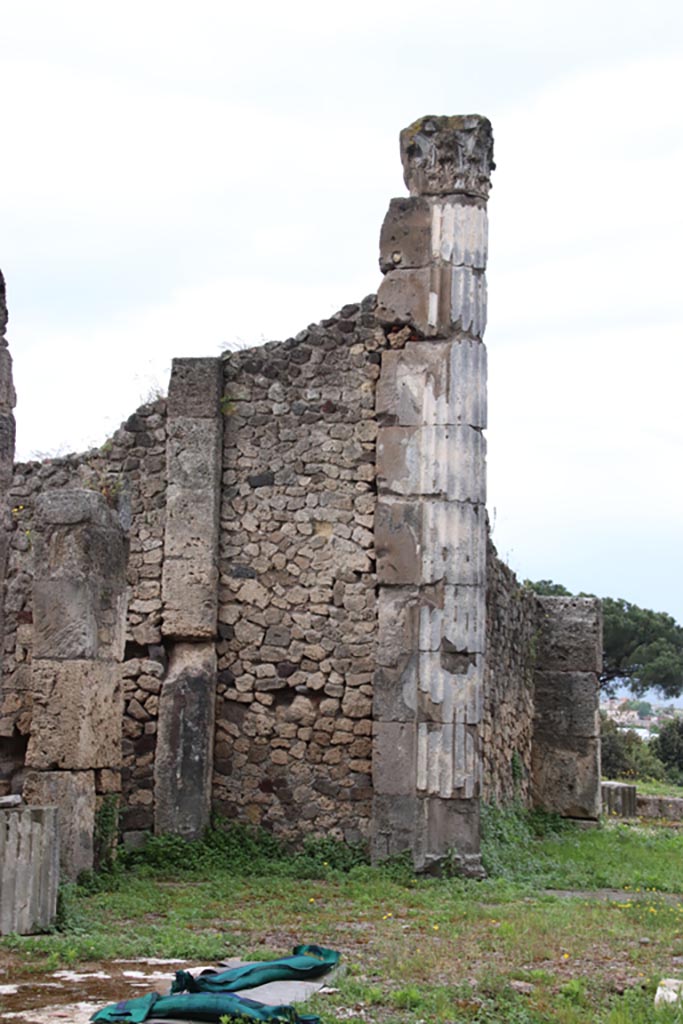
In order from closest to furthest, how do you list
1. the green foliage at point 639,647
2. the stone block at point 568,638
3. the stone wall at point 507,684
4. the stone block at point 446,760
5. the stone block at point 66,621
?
the stone block at point 66,621 → the stone block at point 446,760 → the stone wall at point 507,684 → the stone block at point 568,638 → the green foliage at point 639,647

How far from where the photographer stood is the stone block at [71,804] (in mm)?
10430

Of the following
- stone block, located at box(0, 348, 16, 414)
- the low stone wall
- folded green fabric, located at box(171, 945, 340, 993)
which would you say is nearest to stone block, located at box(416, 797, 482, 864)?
folded green fabric, located at box(171, 945, 340, 993)

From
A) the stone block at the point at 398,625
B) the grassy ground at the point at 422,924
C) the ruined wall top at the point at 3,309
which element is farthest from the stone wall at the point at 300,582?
the ruined wall top at the point at 3,309

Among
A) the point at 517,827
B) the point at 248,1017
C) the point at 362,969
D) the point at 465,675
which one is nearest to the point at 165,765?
the point at 465,675

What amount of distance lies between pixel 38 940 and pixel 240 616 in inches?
196

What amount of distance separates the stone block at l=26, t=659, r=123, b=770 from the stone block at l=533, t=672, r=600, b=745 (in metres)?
7.79

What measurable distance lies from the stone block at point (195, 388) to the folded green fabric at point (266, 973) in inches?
252

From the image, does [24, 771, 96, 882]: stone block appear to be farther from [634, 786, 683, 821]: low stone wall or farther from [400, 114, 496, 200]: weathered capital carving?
[634, 786, 683, 821]: low stone wall

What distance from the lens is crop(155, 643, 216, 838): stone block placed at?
1238 centimetres

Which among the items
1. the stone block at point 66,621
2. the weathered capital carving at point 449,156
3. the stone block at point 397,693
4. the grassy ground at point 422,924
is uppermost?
the weathered capital carving at point 449,156

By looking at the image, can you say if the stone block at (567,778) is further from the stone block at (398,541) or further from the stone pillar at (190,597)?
the stone pillar at (190,597)

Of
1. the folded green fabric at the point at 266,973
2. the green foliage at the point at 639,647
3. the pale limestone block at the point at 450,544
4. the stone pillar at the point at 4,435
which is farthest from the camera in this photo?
the green foliage at the point at 639,647

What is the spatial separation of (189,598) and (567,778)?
21.1 feet

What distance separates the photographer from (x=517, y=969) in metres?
7.30
